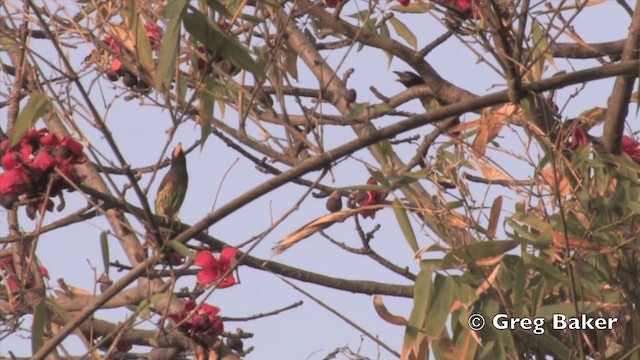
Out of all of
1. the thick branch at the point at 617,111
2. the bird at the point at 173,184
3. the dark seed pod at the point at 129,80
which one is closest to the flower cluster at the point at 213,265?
the bird at the point at 173,184

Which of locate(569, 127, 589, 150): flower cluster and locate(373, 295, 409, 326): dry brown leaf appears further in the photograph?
locate(569, 127, 589, 150): flower cluster

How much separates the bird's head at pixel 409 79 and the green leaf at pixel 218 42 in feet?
4.20

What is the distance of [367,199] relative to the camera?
2453 mm

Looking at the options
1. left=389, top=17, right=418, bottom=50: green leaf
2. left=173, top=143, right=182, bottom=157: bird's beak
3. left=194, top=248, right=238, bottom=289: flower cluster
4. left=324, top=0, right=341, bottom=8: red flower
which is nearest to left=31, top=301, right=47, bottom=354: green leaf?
left=194, top=248, right=238, bottom=289: flower cluster

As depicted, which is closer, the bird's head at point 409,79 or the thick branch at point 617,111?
the thick branch at point 617,111

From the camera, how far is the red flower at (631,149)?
94.7 inches

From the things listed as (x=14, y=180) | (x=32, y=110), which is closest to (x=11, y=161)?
(x=14, y=180)

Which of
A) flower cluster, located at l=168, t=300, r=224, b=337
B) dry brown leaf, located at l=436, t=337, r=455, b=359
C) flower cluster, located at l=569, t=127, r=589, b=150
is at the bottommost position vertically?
dry brown leaf, located at l=436, t=337, r=455, b=359

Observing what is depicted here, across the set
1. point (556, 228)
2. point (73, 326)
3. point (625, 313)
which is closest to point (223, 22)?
point (73, 326)

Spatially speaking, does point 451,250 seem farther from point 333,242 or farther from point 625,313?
point 333,242

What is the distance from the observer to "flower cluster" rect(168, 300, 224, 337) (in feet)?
8.07

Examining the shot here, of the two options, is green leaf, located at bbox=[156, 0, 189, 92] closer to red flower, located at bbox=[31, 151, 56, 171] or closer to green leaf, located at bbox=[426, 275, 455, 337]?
red flower, located at bbox=[31, 151, 56, 171]

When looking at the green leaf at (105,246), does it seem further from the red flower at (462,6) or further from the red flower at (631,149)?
the red flower at (631,149)

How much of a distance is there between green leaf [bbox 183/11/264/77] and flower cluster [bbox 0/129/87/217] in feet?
1.30
